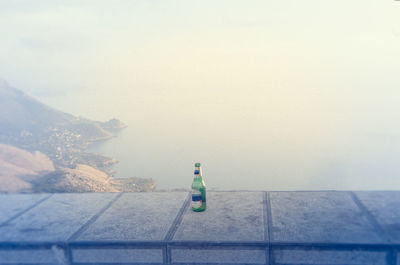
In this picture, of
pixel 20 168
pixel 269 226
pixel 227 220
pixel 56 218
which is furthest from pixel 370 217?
pixel 20 168

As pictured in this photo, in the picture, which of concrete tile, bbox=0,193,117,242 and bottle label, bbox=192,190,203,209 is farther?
bottle label, bbox=192,190,203,209

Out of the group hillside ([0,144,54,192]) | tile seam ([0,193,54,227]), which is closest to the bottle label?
tile seam ([0,193,54,227])

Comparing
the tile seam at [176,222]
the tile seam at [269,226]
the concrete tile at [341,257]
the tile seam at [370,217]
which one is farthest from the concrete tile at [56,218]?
the tile seam at [370,217]

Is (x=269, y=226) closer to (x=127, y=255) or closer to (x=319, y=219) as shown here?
(x=319, y=219)

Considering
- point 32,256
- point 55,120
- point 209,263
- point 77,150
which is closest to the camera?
point 209,263

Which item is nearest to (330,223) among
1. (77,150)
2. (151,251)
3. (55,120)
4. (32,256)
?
(151,251)

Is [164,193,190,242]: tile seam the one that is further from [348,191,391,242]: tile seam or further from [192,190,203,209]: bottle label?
[348,191,391,242]: tile seam

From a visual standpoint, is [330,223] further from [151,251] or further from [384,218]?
[151,251]
